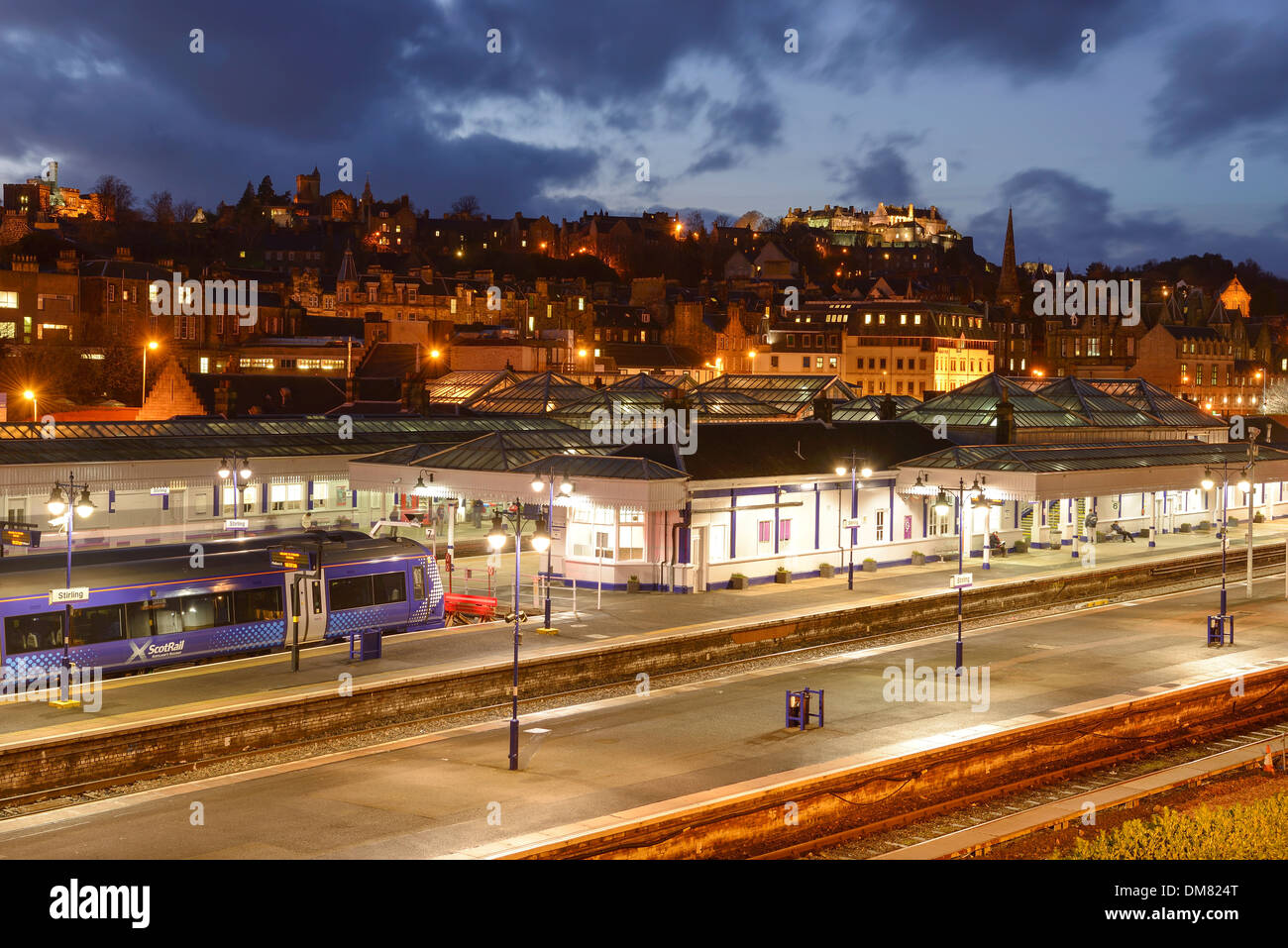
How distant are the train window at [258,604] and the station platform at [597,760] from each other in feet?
23.9

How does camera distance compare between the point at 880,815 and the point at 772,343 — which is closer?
the point at 880,815

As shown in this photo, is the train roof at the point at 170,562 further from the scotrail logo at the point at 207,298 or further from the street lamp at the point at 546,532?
the scotrail logo at the point at 207,298

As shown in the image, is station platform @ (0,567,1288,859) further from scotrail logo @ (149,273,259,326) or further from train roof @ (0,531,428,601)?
scotrail logo @ (149,273,259,326)

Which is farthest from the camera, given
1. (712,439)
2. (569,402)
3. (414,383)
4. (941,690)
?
(414,383)

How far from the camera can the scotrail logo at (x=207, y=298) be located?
12650 centimetres

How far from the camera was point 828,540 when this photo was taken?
50.4m

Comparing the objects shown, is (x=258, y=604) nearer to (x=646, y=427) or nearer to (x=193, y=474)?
(x=193, y=474)

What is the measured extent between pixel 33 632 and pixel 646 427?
3112cm

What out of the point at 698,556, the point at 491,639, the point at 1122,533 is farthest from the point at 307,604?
the point at 1122,533

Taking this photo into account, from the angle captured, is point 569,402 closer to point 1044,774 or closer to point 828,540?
point 828,540

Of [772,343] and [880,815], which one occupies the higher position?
[772,343]
